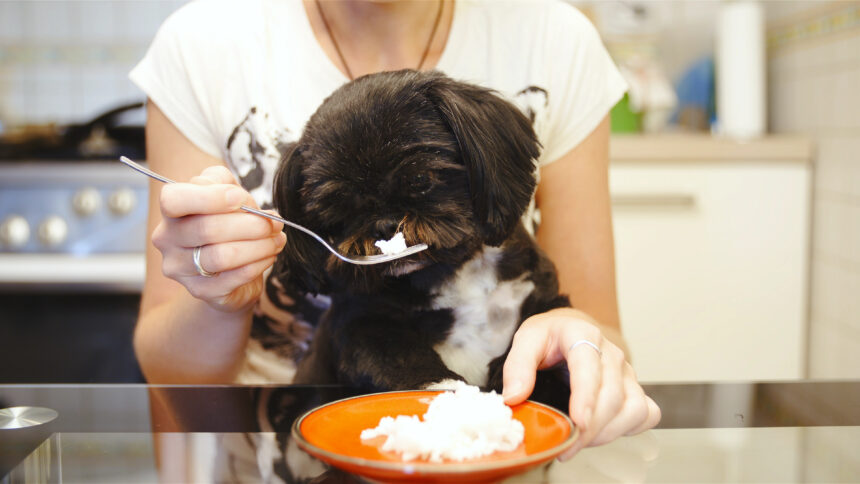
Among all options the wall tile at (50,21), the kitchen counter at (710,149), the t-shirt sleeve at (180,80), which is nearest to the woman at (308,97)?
the t-shirt sleeve at (180,80)

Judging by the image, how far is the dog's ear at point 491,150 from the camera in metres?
0.85

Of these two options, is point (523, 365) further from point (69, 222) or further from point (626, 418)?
point (69, 222)

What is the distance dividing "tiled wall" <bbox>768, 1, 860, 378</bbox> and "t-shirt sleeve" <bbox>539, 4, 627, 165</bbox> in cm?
115

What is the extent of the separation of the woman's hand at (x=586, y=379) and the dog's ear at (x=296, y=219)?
0.84ft

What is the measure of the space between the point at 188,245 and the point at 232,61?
527 millimetres

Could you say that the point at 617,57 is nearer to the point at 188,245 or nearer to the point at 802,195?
the point at 802,195

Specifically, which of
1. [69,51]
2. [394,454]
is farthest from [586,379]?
[69,51]

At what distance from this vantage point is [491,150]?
86 cm

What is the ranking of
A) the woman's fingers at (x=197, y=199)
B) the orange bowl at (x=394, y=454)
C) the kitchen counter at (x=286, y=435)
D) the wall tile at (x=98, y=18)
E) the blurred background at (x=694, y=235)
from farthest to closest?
the wall tile at (x=98, y=18)
the blurred background at (x=694, y=235)
the woman's fingers at (x=197, y=199)
the kitchen counter at (x=286, y=435)
the orange bowl at (x=394, y=454)

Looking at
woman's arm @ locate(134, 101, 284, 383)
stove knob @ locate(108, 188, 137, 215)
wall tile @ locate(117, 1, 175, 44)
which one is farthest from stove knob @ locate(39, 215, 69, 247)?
woman's arm @ locate(134, 101, 284, 383)

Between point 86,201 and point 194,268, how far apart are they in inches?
64.5

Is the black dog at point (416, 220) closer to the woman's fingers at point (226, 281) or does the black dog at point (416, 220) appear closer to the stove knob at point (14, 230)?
the woman's fingers at point (226, 281)

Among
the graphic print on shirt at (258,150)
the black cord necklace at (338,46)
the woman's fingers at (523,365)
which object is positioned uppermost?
the black cord necklace at (338,46)

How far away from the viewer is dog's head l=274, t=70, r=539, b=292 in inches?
33.2
